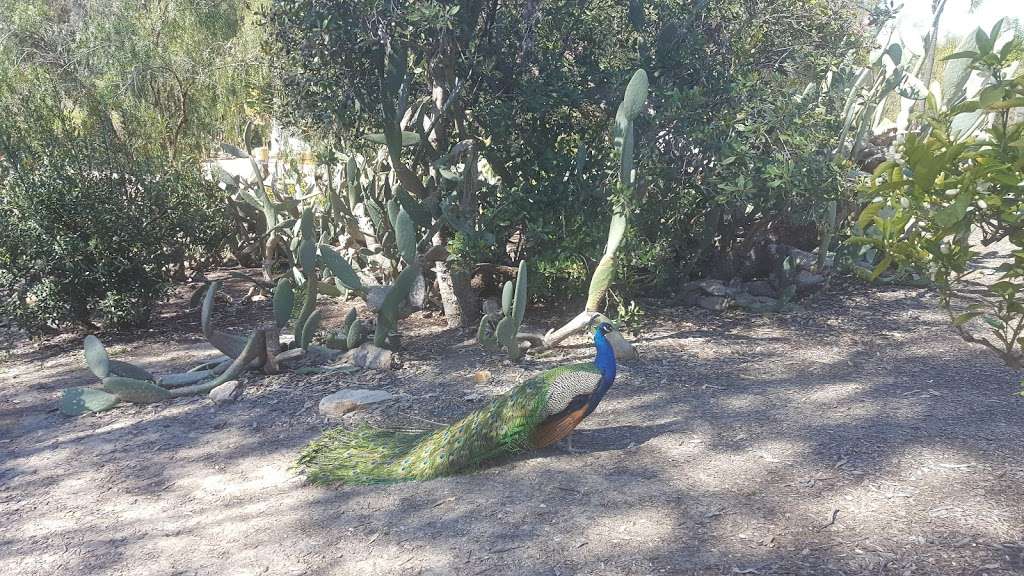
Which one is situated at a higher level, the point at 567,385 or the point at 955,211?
the point at 955,211

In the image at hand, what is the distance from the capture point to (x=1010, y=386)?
15.7 feet

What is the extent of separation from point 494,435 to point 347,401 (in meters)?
1.49

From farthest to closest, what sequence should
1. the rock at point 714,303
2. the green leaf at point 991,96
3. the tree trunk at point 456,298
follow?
the rock at point 714,303 → the tree trunk at point 456,298 → the green leaf at point 991,96

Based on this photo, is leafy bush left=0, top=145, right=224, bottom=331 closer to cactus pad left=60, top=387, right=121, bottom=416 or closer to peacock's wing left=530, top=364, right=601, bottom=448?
cactus pad left=60, top=387, right=121, bottom=416

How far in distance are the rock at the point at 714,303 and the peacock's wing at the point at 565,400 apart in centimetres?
341

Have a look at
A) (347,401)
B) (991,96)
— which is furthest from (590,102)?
(991,96)

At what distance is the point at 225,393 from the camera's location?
17.1 ft

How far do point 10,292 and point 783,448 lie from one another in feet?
19.8

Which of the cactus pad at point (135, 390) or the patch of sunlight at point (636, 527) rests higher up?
the cactus pad at point (135, 390)

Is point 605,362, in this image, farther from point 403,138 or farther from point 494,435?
point 403,138

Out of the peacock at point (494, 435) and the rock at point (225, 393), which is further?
the rock at point (225, 393)

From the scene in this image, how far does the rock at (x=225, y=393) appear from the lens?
5.20 metres

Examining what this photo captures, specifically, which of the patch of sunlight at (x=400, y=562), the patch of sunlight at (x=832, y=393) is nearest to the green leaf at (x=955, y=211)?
the patch of sunlight at (x=400, y=562)

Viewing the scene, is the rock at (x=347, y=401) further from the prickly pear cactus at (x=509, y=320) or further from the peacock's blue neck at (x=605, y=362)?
the peacock's blue neck at (x=605, y=362)
